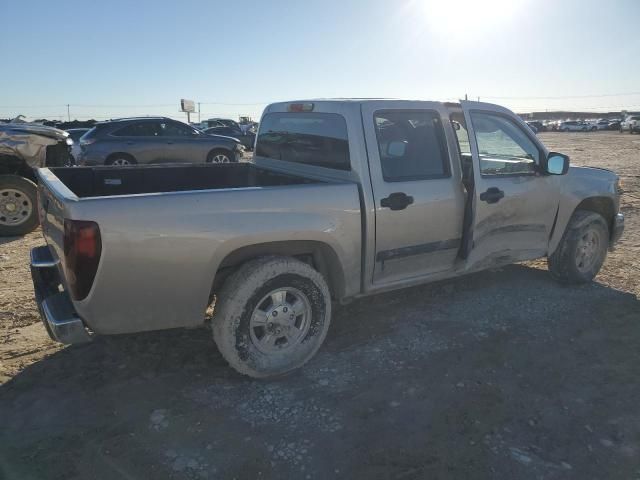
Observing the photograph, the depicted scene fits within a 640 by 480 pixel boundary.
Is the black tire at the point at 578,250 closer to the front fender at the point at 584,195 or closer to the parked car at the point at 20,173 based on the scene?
the front fender at the point at 584,195

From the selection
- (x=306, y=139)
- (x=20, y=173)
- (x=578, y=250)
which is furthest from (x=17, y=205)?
(x=578, y=250)

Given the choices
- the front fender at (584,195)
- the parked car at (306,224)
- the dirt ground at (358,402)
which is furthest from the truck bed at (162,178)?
the front fender at (584,195)

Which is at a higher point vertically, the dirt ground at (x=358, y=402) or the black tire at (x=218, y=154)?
the black tire at (x=218, y=154)

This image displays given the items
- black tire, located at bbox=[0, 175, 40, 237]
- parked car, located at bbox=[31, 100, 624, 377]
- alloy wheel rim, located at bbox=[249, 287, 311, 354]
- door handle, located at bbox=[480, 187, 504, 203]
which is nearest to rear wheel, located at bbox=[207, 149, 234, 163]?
black tire, located at bbox=[0, 175, 40, 237]

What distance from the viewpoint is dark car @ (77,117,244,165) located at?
1177 cm

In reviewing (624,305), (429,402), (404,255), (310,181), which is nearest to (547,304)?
(624,305)

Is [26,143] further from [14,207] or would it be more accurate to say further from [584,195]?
[584,195]

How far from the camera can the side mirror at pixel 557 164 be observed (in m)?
4.53

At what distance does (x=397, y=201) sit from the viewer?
3.72 meters

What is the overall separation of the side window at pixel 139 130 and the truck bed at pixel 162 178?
27.1 ft

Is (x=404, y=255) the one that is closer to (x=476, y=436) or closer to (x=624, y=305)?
(x=476, y=436)

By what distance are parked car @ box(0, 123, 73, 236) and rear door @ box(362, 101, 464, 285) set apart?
229 inches

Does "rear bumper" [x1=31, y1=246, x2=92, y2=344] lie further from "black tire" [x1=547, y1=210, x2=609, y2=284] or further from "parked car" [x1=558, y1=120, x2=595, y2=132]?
"parked car" [x1=558, y1=120, x2=595, y2=132]

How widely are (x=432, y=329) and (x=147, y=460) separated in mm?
2478
